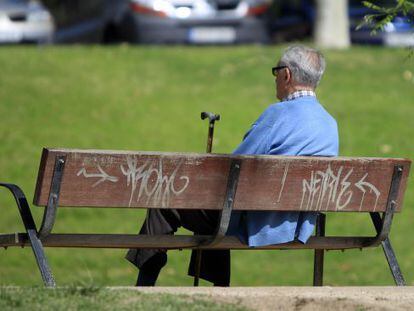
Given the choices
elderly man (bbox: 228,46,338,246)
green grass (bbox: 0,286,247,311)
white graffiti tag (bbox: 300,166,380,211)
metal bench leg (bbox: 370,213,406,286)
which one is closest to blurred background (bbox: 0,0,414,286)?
metal bench leg (bbox: 370,213,406,286)

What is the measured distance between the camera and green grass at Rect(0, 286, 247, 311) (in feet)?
17.0

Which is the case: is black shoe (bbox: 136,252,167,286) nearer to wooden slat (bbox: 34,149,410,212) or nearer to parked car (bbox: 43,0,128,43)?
wooden slat (bbox: 34,149,410,212)

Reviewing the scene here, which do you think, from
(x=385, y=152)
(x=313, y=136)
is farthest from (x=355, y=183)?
(x=385, y=152)

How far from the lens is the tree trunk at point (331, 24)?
712 inches

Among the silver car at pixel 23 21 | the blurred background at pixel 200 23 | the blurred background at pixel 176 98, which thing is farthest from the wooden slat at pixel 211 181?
the silver car at pixel 23 21

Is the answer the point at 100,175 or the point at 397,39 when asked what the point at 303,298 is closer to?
the point at 100,175

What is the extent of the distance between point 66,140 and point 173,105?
1636mm

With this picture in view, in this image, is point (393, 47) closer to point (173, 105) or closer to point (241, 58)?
point (241, 58)

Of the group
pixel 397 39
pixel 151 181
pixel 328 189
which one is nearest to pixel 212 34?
pixel 397 39

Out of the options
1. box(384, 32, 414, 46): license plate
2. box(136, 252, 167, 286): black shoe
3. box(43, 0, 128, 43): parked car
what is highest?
box(43, 0, 128, 43): parked car

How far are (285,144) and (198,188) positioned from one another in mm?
565

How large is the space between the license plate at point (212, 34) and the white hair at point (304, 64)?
11359 millimetres

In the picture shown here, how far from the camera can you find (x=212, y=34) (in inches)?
710

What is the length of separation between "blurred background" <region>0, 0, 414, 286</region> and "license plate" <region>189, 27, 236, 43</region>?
1cm
